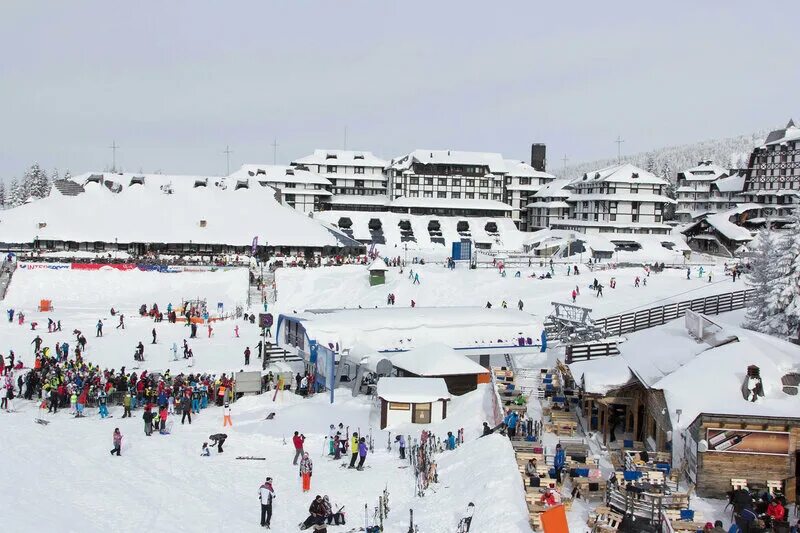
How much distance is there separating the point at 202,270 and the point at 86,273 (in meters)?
7.34

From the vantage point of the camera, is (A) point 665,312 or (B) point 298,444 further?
(A) point 665,312

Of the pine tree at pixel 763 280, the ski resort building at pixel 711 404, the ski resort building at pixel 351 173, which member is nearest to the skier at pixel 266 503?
the ski resort building at pixel 711 404

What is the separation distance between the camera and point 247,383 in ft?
90.6

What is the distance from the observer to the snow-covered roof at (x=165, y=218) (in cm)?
6044

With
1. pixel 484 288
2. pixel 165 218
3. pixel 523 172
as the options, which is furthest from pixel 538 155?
pixel 484 288

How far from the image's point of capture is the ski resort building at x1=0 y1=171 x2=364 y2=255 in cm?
5991

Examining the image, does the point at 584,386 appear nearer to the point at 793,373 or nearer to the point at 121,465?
the point at 793,373

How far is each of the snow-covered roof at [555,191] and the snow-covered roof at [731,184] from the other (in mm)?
16514

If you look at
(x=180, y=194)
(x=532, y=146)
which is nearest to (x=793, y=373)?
(x=180, y=194)

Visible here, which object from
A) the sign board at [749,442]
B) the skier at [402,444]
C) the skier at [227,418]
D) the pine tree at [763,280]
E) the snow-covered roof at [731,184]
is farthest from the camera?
the snow-covered roof at [731,184]

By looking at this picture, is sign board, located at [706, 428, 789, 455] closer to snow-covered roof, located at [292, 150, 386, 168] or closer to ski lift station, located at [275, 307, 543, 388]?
ski lift station, located at [275, 307, 543, 388]

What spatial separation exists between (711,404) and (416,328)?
14.2 metres

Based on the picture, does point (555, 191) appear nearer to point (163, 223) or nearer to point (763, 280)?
point (163, 223)

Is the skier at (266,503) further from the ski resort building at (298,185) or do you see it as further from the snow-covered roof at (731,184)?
the snow-covered roof at (731,184)
